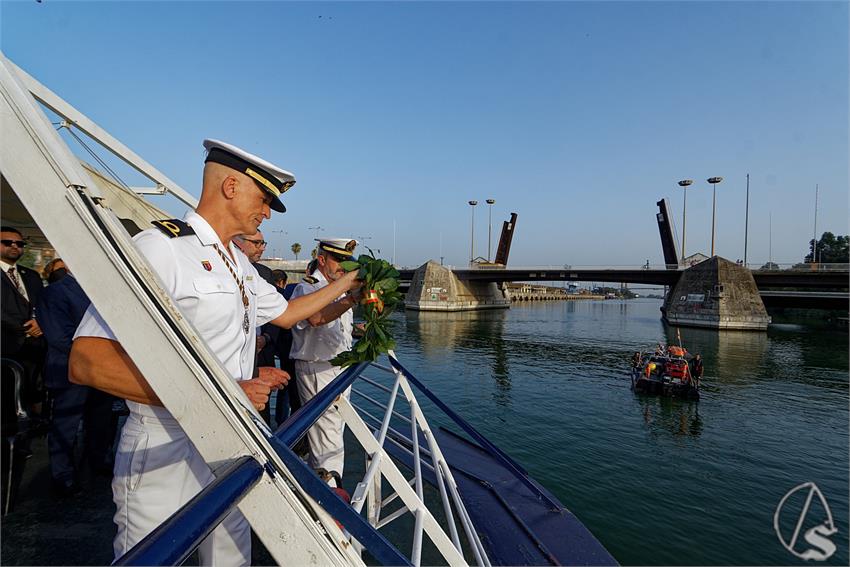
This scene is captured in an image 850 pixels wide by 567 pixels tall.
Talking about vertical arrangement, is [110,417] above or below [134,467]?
below

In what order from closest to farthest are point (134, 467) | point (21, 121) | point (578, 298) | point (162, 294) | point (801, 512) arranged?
1. point (21, 121)
2. point (162, 294)
3. point (134, 467)
4. point (801, 512)
5. point (578, 298)

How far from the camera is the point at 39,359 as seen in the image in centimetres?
522

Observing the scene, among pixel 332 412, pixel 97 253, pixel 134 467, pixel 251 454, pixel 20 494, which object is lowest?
pixel 20 494

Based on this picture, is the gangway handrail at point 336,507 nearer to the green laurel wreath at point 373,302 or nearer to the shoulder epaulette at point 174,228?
the shoulder epaulette at point 174,228

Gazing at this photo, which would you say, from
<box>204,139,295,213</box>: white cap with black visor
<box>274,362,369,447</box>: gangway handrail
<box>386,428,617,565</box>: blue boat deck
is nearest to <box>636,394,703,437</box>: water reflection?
Result: <box>386,428,617,565</box>: blue boat deck

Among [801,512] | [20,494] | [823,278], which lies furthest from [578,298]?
[20,494]

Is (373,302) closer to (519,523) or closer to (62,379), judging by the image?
(62,379)

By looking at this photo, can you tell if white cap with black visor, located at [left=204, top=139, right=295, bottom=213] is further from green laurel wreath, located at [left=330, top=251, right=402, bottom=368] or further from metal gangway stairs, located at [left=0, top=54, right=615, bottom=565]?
green laurel wreath, located at [left=330, top=251, right=402, bottom=368]

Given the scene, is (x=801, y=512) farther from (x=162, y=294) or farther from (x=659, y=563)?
(x=162, y=294)

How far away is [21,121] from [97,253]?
1.16ft

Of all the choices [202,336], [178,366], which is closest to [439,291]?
[202,336]

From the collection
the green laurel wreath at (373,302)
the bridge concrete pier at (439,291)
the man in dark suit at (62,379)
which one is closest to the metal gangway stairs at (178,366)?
the green laurel wreath at (373,302)

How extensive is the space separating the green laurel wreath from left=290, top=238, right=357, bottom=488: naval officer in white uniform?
1.02 m

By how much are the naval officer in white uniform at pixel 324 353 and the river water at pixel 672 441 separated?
638 cm
